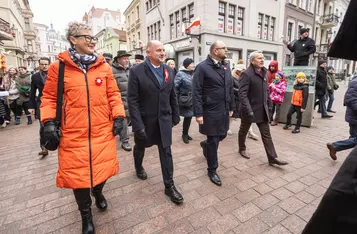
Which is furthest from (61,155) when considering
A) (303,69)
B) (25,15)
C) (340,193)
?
(25,15)

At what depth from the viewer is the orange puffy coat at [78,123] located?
2.03 m

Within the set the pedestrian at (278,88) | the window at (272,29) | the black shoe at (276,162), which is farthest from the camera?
the window at (272,29)

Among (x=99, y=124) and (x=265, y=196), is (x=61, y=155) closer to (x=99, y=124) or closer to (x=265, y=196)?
(x=99, y=124)

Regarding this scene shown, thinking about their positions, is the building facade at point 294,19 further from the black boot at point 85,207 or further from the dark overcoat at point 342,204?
the dark overcoat at point 342,204

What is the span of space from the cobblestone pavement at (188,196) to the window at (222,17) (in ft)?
49.2

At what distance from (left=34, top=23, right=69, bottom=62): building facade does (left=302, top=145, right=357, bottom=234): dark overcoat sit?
8624 cm

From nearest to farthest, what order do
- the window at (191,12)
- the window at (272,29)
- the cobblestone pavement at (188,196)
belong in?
the cobblestone pavement at (188,196), the window at (191,12), the window at (272,29)

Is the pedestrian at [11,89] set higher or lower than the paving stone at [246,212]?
higher

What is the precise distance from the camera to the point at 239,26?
60.4 feet

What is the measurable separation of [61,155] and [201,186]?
1.95 meters

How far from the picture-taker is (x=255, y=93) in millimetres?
3736

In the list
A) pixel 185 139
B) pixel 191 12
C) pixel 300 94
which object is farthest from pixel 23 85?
pixel 191 12

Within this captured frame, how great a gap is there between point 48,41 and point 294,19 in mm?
91070

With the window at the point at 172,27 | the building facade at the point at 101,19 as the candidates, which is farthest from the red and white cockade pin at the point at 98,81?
the building facade at the point at 101,19
